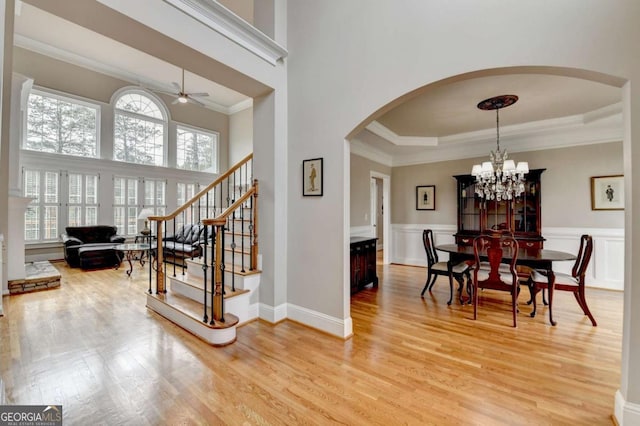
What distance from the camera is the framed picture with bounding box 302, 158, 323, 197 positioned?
285 cm

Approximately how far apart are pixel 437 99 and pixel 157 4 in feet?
11.3

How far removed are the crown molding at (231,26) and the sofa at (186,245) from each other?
11.8ft

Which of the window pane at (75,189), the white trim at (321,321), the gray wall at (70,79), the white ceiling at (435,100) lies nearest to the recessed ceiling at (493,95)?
the white ceiling at (435,100)

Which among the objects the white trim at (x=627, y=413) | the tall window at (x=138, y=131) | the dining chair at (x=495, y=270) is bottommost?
the white trim at (x=627, y=413)

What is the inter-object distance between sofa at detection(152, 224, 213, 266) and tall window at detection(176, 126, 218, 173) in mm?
2662

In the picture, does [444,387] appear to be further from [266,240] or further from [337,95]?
[337,95]

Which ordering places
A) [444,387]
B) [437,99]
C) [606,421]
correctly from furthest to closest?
[437,99]
[444,387]
[606,421]

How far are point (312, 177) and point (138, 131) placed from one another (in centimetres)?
714

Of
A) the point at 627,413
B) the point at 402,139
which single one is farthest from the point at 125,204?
the point at 627,413

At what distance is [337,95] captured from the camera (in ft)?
9.05

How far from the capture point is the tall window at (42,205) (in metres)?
6.00

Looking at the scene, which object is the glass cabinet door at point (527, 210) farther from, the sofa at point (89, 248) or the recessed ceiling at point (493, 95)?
the sofa at point (89, 248)

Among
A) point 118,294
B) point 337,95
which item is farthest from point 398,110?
point 118,294

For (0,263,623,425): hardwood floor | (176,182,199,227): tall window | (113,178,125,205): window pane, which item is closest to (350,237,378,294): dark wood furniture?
(0,263,623,425): hardwood floor
